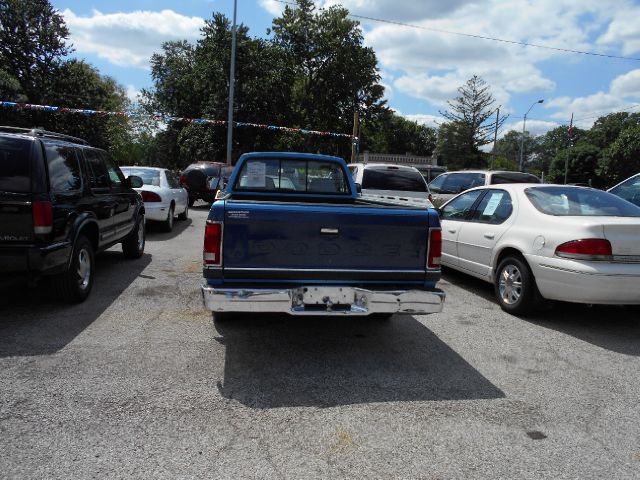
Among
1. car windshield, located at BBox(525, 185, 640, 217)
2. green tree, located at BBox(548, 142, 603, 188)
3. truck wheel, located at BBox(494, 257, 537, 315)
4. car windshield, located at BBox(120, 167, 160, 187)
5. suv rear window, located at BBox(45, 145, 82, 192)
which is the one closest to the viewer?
suv rear window, located at BBox(45, 145, 82, 192)

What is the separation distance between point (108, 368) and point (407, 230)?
8.79ft

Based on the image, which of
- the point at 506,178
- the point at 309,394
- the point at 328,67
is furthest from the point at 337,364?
the point at 328,67

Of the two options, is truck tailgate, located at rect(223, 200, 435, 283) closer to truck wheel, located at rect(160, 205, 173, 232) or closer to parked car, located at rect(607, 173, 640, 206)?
parked car, located at rect(607, 173, 640, 206)

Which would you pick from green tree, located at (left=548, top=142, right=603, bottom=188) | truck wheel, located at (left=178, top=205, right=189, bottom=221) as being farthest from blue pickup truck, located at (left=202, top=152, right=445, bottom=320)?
green tree, located at (left=548, top=142, right=603, bottom=188)

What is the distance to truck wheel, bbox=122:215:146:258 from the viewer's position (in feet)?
26.8

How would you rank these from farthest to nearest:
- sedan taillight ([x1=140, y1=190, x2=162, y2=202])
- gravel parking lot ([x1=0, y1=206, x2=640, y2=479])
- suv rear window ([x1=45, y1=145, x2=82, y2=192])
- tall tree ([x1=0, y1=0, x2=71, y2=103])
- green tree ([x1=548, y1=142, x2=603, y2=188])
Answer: green tree ([x1=548, y1=142, x2=603, y2=188]), tall tree ([x1=0, y1=0, x2=71, y2=103]), sedan taillight ([x1=140, y1=190, x2=162, y2=202]), suv rear window ([x1=45, y1=145, x2=82, y2=192]), gravel parking lot ([x1=0, y1=206, x2=640, y2=479])

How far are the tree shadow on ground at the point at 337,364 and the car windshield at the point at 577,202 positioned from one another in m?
2.20

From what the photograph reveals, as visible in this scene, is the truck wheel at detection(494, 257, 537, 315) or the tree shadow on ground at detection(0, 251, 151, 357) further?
the truck wheel at detection(494, 257, 537, 315)

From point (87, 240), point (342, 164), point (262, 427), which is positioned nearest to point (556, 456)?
point (262, 427)

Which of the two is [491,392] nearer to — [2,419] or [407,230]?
[407,230]

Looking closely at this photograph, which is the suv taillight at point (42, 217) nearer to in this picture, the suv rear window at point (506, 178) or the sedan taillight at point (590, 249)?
the sedan taillight at point (590, 249)

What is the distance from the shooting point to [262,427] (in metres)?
3.13

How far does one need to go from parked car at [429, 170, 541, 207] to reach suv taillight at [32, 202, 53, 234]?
8314mm

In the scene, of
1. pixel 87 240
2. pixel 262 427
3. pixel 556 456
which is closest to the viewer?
pixel 556 456
